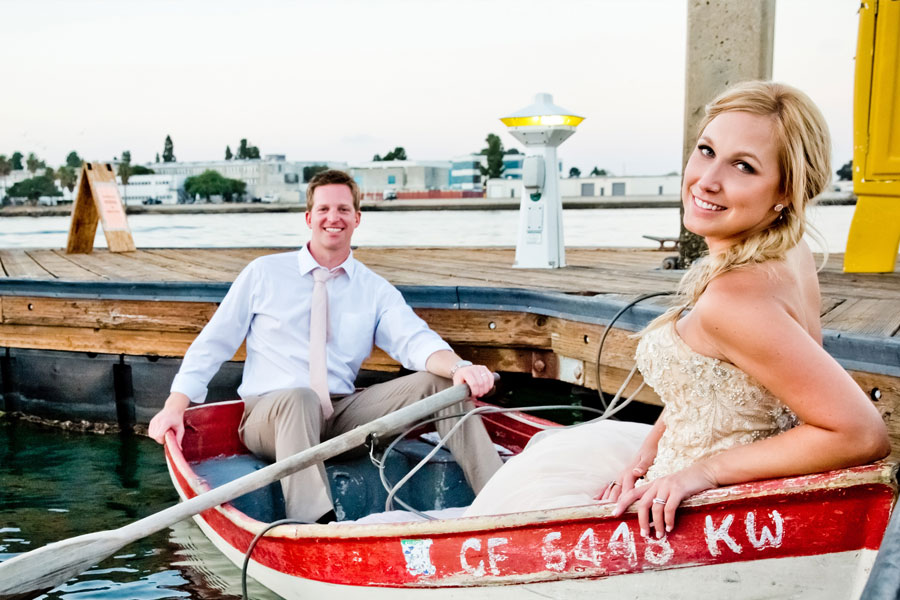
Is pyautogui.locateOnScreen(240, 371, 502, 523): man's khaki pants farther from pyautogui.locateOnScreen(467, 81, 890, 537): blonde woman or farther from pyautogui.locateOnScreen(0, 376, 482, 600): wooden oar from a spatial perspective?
pyautogui.locateOnScreen(467, 81, 890, 537): blonde woman

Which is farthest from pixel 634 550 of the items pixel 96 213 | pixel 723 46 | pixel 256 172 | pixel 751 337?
pixel 256 172

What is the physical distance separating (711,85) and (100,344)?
173 inches

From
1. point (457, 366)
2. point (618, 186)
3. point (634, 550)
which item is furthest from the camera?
point (618, 186)

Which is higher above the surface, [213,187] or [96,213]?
[96,213]

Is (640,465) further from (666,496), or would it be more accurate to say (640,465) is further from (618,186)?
(618,186)

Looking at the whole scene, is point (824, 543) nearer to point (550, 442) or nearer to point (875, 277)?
point (550, 442)

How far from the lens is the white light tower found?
6.63 meters

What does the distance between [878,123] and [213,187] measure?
341ft

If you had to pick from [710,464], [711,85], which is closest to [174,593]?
[710,464]

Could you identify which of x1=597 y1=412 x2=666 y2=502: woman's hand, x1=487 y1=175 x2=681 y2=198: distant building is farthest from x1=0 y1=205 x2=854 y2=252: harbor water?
x1=487 y1=175 x2=681 y2=198: distant building

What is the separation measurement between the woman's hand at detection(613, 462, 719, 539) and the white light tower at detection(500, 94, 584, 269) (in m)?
4.74

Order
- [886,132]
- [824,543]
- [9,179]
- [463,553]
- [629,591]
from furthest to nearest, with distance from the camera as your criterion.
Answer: [9,179]
[886,132]
[463,553]
[629,591]
[824,543]

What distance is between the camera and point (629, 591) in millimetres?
2104

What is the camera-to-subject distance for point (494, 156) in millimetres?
87250
